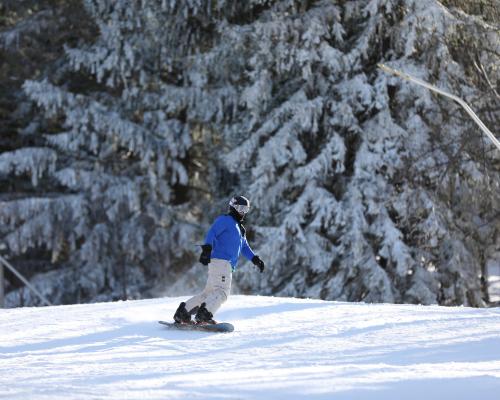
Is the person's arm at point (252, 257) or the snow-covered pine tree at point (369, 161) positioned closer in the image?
the person's arm at point (252, 257)

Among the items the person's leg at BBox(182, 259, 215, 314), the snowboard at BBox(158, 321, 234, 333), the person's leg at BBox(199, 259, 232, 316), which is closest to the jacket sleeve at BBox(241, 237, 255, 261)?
the person's leg at BBox(199, 259, 232, 316)

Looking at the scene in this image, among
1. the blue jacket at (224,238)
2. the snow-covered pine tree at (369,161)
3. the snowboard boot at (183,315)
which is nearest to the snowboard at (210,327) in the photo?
the snowboard boot at (183,315)

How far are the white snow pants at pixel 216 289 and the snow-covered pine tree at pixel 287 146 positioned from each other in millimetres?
8885

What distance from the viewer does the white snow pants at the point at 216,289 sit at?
29.3ft

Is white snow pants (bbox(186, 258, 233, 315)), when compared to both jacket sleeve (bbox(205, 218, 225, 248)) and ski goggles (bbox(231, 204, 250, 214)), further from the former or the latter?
ski goggles (bbox(231, 204, 250, 214))

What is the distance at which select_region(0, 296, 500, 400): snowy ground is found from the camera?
18.7ft

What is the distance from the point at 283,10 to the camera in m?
19.2

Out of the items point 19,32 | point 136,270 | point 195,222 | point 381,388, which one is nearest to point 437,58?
point 195,222

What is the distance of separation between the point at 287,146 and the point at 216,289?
32.9 feet

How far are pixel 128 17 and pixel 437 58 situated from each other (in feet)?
24.8

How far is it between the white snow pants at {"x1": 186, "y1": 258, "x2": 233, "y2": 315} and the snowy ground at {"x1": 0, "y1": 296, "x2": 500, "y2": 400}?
1.14 ft

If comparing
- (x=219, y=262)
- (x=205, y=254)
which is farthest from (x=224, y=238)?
(x=205, y=254)

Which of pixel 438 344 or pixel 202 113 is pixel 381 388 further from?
Result: pixel 202 113

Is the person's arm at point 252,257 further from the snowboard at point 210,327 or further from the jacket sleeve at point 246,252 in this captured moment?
the snowboard at point 210,327
